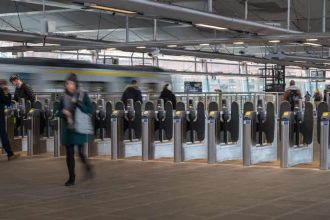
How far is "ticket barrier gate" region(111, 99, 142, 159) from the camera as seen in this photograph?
11.6m

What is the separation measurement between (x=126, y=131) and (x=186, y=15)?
8.64 feet

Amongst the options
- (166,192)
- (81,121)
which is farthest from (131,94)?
(166,192)

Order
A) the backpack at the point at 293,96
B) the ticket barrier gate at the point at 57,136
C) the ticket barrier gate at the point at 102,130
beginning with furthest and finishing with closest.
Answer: the backpack at the point at 293,96 → the ticket barrier gate at the point at 102,130 → the ticket barrier gate at the point at 57,136

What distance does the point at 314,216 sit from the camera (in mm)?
5949

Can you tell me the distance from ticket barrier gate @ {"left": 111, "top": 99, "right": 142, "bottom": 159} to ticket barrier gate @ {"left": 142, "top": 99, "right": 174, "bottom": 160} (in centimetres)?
33

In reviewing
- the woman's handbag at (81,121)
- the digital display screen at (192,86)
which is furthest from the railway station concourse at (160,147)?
the digital display screen at (192,86)

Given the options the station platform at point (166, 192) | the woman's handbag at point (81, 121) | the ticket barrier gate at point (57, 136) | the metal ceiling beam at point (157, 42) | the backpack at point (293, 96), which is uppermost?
the metal ceiling beam at point (157, 42)

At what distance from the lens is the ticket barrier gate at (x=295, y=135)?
32.8ft

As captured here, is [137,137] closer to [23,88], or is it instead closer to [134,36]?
[23,88]

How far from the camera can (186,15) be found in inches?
459

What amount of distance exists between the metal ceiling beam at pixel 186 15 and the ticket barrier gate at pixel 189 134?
1752mm

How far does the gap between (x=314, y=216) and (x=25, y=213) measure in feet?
9.68

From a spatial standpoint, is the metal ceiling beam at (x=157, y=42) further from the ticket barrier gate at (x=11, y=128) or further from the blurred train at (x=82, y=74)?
the ticket barrier gate at (x=11, y=128)

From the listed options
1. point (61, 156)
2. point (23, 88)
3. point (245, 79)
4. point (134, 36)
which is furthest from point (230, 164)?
point (245, 79)
